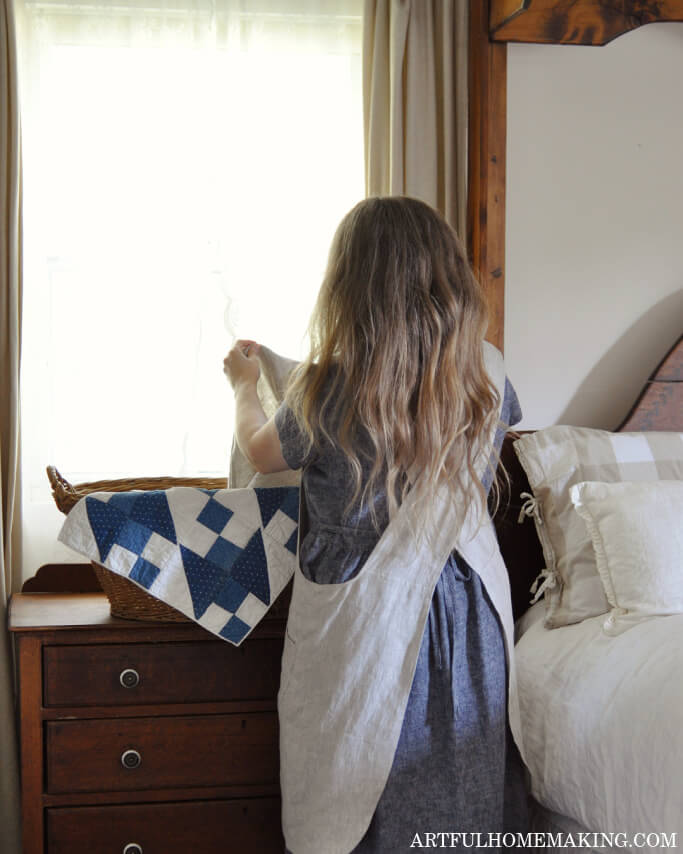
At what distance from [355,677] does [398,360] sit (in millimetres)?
516

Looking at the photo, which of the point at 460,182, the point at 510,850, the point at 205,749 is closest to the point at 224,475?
the point at 205,749

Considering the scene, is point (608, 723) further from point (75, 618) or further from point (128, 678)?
point (75, 618)

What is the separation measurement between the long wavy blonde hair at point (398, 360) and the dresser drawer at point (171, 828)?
70 cm

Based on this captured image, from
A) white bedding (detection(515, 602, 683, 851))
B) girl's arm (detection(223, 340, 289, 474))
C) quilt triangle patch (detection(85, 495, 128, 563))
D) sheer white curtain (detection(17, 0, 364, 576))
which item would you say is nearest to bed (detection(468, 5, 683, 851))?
white bedding (detection(515, 602, 683, 851))

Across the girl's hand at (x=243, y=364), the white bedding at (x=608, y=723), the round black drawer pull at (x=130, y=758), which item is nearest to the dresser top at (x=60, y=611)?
the round black drawer pull at (x=130, y=758)

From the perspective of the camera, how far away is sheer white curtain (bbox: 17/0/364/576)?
7.22 feet

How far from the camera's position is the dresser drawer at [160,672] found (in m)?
1.68

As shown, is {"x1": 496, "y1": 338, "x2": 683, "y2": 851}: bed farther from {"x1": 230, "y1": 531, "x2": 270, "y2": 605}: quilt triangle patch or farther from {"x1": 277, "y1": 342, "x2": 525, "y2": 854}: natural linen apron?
{"x1": 230, "y1": 531, "x2": 270, "y2": 605}: quilt triangle patch

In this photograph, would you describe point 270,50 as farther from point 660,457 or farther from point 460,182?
point 660,457

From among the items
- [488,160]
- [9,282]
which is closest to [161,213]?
[9,282]

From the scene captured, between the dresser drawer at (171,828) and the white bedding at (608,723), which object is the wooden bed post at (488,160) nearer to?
the white bedding at (608,723)

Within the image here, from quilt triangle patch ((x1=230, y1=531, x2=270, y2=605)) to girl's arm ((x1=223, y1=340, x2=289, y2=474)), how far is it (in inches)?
7.3

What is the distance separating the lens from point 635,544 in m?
1.71

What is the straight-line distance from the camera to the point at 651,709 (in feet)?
→ 4.58
